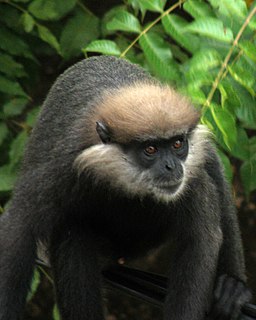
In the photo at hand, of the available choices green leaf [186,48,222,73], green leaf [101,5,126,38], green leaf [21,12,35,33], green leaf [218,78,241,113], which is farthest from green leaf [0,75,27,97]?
green leaf [218,78,241,113]

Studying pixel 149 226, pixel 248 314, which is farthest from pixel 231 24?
pixel 248 314

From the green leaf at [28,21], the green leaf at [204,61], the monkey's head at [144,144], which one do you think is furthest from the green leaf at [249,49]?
the green leaf at [28,21]

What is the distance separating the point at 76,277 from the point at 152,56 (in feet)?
3.97

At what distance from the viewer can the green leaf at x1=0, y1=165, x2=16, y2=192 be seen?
5973mm

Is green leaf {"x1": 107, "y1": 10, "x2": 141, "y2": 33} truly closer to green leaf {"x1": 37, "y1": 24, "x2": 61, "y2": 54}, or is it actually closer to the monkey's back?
the monkey's back

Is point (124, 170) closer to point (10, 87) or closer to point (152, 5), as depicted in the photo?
point (152, 5)

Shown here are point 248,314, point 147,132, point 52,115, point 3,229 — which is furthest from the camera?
point 52,115

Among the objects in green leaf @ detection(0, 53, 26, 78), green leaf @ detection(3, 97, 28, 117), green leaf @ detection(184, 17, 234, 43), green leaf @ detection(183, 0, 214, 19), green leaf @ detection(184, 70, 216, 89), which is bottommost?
green leaf @ detection(3, 97, 28, 117)

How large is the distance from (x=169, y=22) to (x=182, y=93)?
0.42 metres

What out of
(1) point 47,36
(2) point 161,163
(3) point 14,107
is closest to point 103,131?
(2) point 161,163

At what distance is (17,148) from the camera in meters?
6.09

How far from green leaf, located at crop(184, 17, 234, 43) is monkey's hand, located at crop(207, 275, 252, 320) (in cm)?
125

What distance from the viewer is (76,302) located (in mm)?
4723

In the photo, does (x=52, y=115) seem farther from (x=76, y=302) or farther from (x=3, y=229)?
(x=76, y=302)
